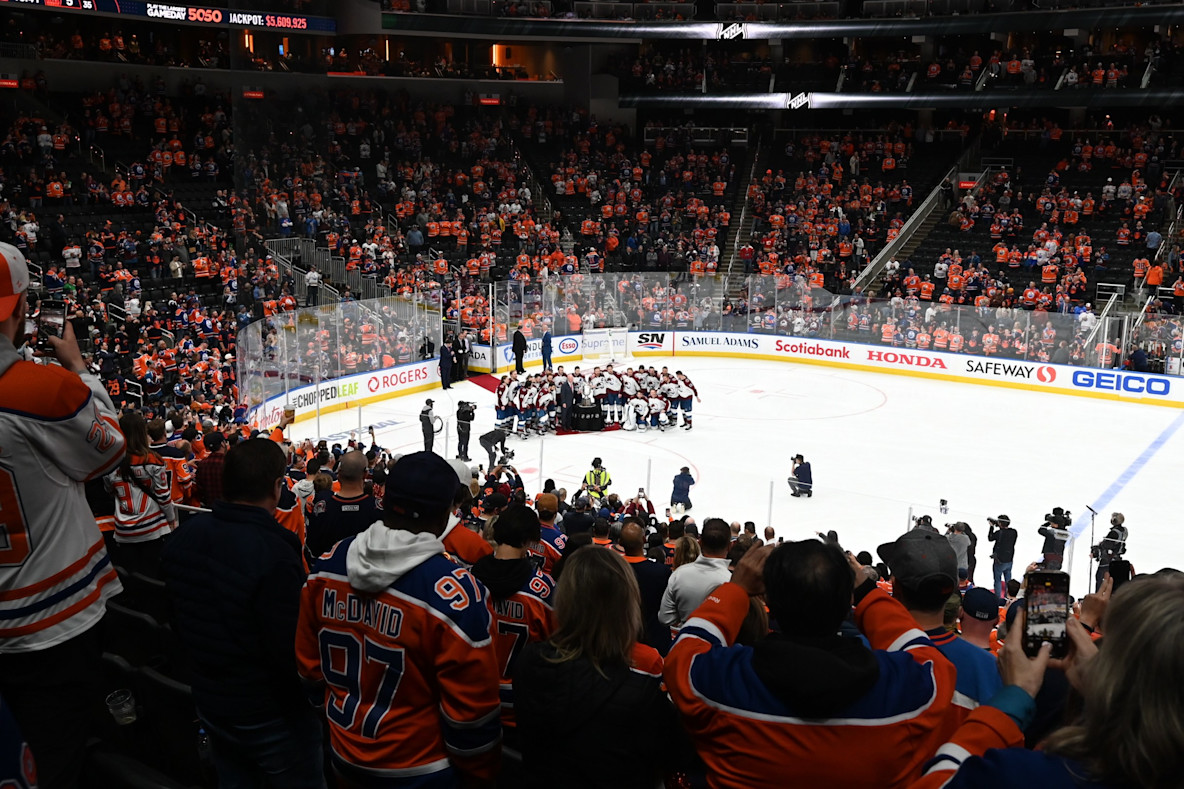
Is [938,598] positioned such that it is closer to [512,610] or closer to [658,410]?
[512,610]

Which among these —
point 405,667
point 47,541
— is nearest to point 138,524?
point 47,541

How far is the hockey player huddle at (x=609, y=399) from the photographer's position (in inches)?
893

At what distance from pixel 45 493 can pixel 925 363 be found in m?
28.8

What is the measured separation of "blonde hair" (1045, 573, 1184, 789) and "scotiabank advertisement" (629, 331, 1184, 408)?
2717 cm

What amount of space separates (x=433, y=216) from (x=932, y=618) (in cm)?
3195

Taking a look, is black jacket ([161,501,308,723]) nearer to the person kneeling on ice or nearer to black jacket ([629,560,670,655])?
black jacket ([629,560,670,655])

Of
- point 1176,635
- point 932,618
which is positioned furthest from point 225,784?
point 1176,635

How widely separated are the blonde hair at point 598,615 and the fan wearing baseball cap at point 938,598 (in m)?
0.89

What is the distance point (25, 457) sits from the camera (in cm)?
293

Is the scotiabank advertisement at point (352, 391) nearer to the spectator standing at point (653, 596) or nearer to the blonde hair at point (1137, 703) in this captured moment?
the spectator standing at point (653, 596)

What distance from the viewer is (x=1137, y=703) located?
77.3 inches

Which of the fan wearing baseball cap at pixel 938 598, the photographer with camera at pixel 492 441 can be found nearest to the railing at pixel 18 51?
the photographer with camera at pixel 492 441

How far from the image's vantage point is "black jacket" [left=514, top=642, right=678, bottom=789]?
9.86 feet

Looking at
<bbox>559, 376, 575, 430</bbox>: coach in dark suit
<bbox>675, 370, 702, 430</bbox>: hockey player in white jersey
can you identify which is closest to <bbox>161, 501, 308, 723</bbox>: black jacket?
<bbox>559, 376, 575, 430</bbox>: coach in dark suit
